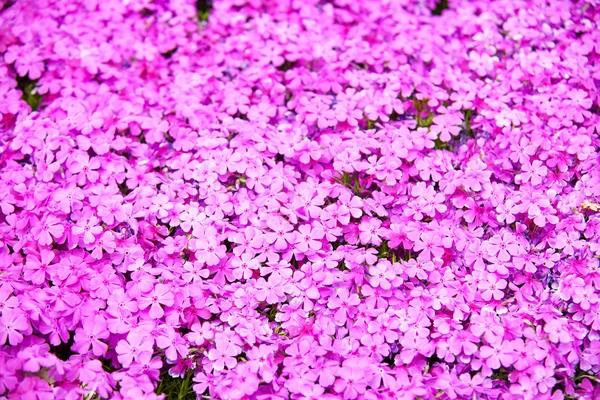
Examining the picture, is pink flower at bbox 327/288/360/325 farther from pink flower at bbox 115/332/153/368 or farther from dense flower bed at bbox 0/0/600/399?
pink flower at bbox 115/332/153/368

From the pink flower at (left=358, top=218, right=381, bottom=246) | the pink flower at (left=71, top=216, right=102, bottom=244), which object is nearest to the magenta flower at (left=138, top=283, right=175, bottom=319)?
the pink flower at (left=71, top=216, right=102, bottom=244)

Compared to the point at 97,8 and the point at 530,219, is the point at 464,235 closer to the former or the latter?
the point at 530,219

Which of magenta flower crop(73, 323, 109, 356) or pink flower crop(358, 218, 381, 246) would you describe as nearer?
magenta flower crop(73, 323, 109, 356)

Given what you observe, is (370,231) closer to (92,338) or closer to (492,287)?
(492,287)

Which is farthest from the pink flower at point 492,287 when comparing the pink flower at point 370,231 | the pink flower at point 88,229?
the pink flower at point 88,229

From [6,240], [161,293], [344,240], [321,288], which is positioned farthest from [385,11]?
[6,240]

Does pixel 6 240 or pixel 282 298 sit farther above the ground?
pixel 6 240

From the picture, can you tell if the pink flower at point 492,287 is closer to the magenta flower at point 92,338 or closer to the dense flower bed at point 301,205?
the dense flower bed at point 301,205

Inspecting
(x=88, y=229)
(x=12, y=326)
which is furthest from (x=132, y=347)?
(x=88, y=229)
